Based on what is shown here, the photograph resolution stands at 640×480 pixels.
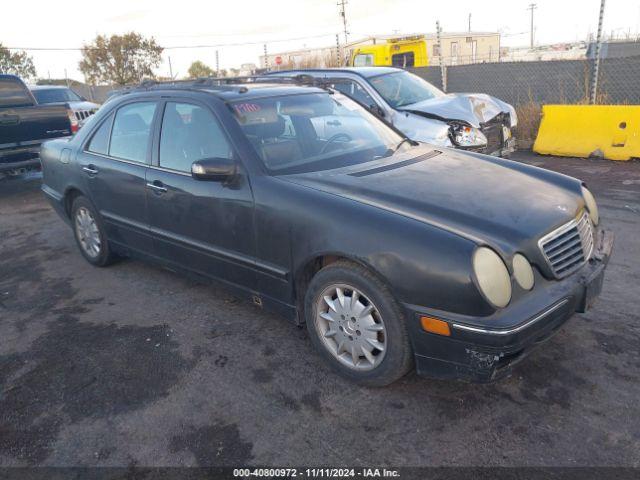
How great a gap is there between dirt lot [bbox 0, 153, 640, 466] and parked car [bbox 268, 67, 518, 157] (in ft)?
11.1

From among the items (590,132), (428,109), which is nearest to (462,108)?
(428,109)

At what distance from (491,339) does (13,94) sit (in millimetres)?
8962

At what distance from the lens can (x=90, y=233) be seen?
5.01m

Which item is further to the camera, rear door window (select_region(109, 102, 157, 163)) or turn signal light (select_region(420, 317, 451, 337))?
rear door window (select_region(109, 102, 157, 163))

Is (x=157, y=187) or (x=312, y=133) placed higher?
(x=312, y=133)

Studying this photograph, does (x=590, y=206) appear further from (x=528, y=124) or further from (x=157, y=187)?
(x=528, y=124)

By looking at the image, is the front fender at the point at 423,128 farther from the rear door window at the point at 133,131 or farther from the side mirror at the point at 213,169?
the side mirror at the point at 213,169

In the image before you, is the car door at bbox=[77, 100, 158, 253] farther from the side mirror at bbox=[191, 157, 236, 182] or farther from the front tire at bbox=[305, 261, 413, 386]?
the front tire at bbox=[305, 261, 413, 386]

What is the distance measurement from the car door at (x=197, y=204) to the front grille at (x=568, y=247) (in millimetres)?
1705

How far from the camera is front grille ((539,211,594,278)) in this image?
2725mm

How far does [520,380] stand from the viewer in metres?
2.94

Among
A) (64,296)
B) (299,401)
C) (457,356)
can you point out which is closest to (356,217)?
(457,356)

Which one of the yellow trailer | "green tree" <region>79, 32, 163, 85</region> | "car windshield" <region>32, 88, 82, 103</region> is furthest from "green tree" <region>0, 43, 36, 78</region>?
the yellow trailer

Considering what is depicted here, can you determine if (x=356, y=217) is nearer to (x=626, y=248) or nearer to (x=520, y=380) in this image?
(x=520, y=380)
